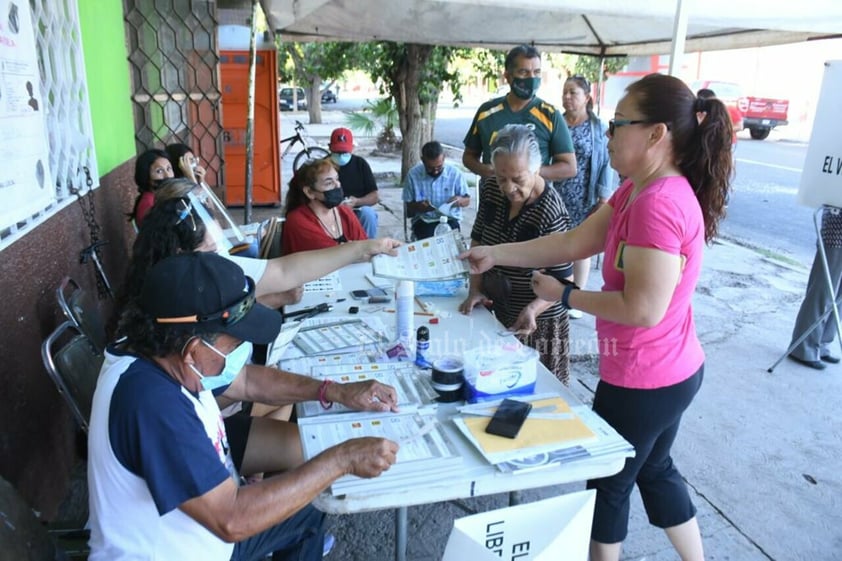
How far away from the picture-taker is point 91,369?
7.22 feet

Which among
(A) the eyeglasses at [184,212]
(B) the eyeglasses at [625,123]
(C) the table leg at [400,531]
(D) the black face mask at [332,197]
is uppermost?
(B) the eyeglasses at [625,123]

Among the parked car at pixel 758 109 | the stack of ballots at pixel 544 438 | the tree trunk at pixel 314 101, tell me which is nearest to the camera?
the stack of ballots at pixel 544 438

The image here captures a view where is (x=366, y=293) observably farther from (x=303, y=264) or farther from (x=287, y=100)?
(x=287, y=100)

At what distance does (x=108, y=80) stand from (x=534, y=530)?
163 inches

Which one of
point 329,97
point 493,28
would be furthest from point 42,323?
point 329,97

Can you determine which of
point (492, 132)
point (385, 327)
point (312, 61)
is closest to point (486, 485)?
point (385, 327)

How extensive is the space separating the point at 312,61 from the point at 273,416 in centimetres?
1671

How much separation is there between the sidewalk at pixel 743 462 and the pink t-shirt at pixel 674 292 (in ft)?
1.98

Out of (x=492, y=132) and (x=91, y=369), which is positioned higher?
(x=492, y=132)

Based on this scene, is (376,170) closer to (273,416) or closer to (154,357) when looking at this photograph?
(273,416)

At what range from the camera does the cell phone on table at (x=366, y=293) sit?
2.78 m

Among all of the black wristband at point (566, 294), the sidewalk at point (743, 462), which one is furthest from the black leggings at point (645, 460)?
the sidewalk at point (743, 462)

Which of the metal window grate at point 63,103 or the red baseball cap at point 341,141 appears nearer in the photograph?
the metal window grate at point 63,103

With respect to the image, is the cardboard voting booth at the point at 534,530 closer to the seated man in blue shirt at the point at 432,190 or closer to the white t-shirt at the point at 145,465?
the white t-shirt at the point at 145,465
